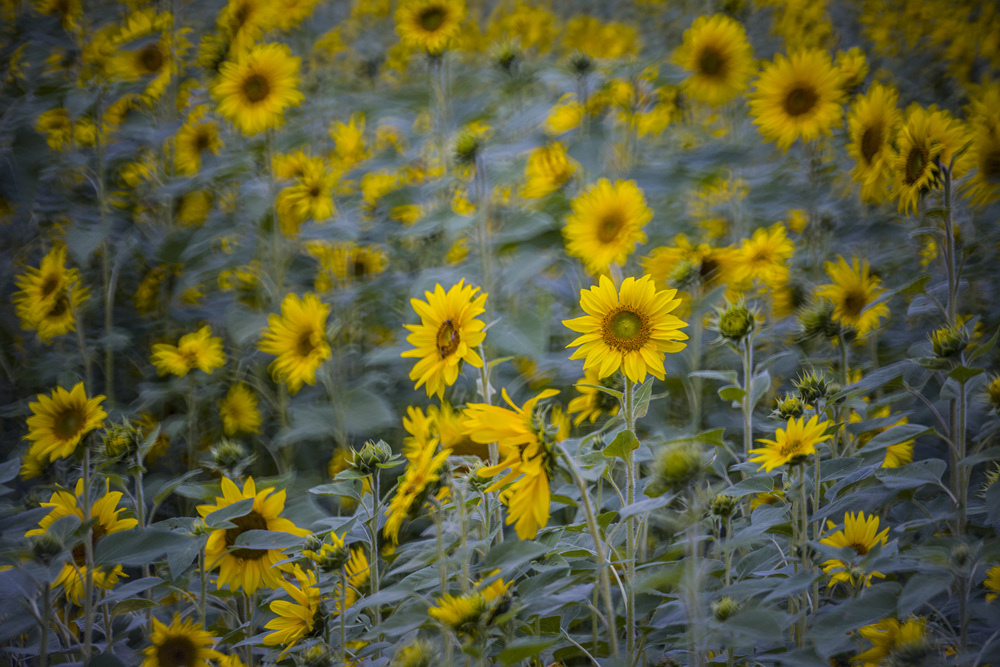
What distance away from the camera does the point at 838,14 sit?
4172 mm

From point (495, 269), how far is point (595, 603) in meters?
1.18

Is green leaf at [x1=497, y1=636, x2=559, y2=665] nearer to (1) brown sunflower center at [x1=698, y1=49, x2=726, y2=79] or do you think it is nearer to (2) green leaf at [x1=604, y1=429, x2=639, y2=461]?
(2) green leaf at [x1=604, y1=429, x2=639, y2=461]

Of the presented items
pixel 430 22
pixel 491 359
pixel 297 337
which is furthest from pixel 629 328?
pixel 430 22

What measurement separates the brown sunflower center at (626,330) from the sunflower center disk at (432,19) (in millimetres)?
1408

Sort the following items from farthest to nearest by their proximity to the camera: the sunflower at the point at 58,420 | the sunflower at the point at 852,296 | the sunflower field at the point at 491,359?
the sunflower at the point at 852,296 → the sunflower at the point at 58,420 → the sunflower field at the point at 491,359

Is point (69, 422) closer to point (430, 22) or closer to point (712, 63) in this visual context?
point (430, 22)

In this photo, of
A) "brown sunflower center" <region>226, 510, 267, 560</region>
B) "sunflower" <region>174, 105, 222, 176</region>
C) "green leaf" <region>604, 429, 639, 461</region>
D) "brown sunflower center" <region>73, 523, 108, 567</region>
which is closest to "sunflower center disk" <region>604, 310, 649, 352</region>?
"green leaf" <region>604, 429, 639, 461</region>

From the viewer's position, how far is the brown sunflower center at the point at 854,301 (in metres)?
1.35

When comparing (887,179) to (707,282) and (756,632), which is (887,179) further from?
(756,632)

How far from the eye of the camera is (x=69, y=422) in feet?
4.04

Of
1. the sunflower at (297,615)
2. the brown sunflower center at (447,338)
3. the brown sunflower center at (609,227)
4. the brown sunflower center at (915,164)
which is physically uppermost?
the brown sunflower center at (915,164)

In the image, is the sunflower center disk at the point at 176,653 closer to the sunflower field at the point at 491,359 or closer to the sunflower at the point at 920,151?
the sunflower field at the point at 491,359

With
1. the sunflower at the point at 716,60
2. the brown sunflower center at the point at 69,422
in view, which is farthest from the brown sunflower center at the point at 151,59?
the sunflower at the point at 716,60

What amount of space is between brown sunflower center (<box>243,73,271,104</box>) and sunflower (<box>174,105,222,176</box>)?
1.69 ft
